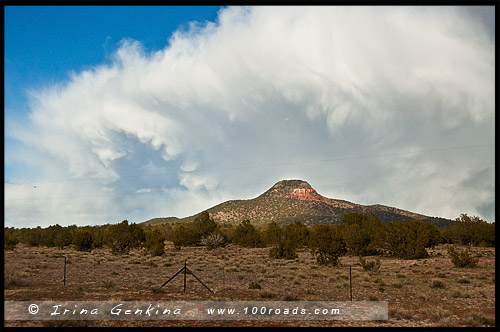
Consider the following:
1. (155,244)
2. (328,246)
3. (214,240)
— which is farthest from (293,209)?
(328,246)

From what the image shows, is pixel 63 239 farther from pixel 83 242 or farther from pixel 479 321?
pixel 479 321

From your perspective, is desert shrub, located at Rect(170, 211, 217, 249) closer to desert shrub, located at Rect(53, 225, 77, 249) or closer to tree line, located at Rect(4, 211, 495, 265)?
tree line, located at Rect(4, 211, 495, 265)

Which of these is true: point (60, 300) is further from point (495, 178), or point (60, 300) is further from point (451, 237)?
point (451, 237)

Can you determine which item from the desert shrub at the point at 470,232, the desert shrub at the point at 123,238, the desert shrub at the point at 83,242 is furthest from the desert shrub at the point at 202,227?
the desert shrub at the point at 470,232

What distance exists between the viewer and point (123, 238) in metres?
44.4

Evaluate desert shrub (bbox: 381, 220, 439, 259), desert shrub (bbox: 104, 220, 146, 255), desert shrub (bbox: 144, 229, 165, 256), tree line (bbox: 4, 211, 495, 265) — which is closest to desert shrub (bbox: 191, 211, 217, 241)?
tree line (bbox: 4, 211, 495, 265)

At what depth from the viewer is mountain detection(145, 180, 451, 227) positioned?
113m

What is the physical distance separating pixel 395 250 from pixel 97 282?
109 feet

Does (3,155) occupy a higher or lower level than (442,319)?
higher

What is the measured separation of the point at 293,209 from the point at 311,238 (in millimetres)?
87484

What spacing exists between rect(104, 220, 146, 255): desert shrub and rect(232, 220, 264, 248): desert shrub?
1925cm

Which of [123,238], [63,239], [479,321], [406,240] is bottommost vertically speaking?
[63,239]

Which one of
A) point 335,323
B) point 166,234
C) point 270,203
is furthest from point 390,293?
point 270,203

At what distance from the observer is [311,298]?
1596 centimetres
